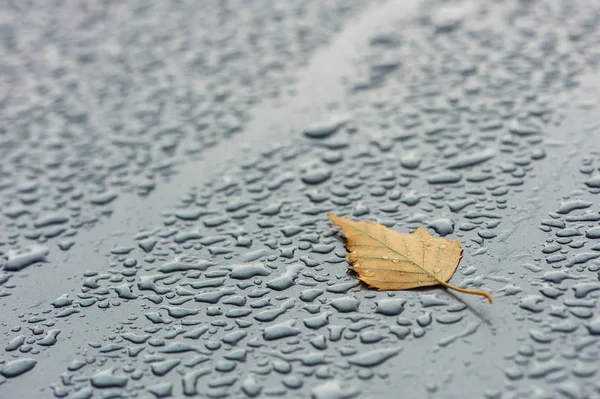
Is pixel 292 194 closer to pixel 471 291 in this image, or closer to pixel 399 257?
pixel 399 257

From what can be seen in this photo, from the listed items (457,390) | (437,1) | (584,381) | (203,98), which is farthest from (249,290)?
(437,1)

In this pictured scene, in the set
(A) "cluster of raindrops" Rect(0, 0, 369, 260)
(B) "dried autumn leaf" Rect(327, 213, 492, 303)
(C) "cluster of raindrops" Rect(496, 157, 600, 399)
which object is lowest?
(C) "cluster of raindrops" Rect(496, 157, 600, 399)

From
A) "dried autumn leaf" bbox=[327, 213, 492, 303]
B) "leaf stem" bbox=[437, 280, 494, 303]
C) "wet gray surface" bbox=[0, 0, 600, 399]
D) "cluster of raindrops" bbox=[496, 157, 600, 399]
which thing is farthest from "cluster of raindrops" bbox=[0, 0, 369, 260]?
"cluster of raindrops" bbox=[496, 157, 600, 399]

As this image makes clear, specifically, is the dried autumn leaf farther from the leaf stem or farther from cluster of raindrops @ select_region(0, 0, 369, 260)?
cluster of raindrops @ select_region(0, 0, 369, 260)

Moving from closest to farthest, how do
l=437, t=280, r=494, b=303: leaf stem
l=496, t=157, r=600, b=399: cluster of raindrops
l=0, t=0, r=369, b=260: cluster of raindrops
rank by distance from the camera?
l=496, t=157, r=600, b=399: cluster of raindrops, l=437, t=280, r=494, b=303: leaf stem, l=0, t=0, r=369, b=260: cluster of raindrops

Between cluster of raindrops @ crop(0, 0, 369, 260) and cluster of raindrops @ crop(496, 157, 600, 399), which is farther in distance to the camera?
cluster of raindrops @ crop(0, 0, 369, 260)

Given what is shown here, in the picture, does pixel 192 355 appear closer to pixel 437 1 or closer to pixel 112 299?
pixel 112 299
